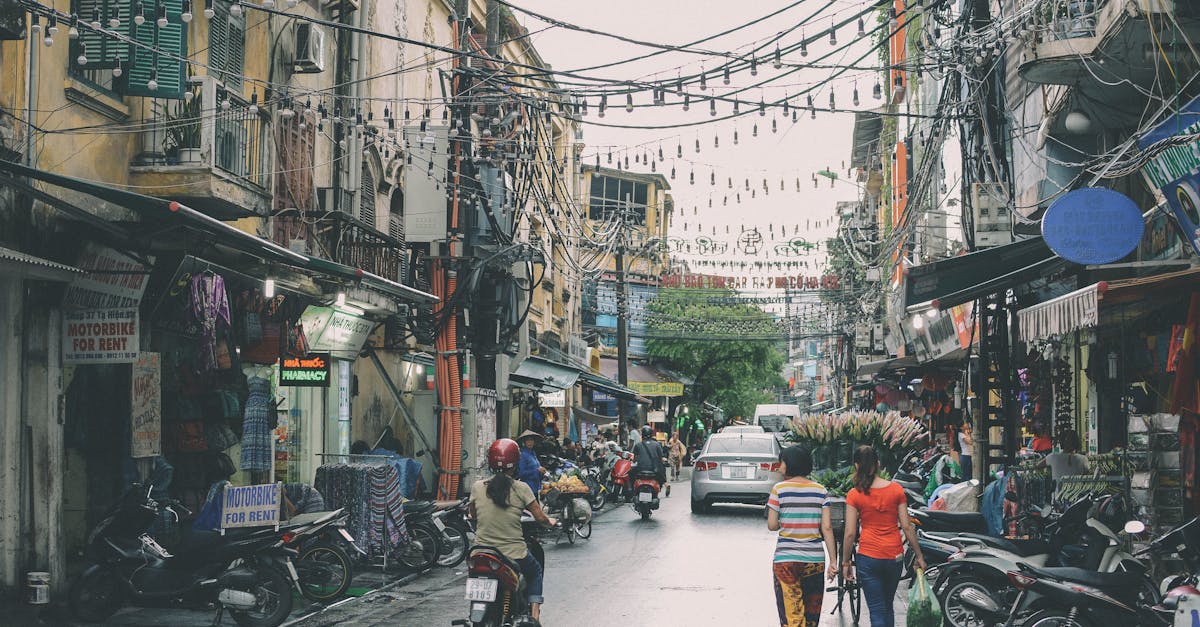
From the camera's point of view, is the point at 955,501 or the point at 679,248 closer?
the point at 955,501

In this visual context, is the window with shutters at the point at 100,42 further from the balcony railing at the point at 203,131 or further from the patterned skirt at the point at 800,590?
the patterned skirt at the point at 800,590

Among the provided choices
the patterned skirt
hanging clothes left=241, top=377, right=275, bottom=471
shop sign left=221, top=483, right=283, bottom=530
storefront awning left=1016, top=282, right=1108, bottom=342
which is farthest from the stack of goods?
hanging clothes left=241, top=377, right=275, bottom=471

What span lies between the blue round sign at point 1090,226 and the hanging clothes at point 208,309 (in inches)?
338

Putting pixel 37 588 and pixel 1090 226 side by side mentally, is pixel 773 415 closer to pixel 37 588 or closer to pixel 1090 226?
pixel 1090 226

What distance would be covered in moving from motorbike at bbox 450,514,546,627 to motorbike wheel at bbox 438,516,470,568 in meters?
6.45

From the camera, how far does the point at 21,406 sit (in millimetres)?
11133

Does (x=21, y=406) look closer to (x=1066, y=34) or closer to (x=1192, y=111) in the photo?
(x=1192, y=111)

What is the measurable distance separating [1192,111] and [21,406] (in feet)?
35.2

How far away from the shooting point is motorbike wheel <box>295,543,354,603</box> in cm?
1215

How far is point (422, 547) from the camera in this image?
1491 cm

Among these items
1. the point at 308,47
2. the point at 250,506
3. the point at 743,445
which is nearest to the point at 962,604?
the point at 250,506

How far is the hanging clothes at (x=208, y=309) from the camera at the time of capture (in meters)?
12.8

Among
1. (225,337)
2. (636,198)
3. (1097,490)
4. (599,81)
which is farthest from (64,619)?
(636,198)

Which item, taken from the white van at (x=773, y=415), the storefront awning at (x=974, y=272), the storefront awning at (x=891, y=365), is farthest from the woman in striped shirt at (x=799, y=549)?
the white van at (x=773, y=415)
